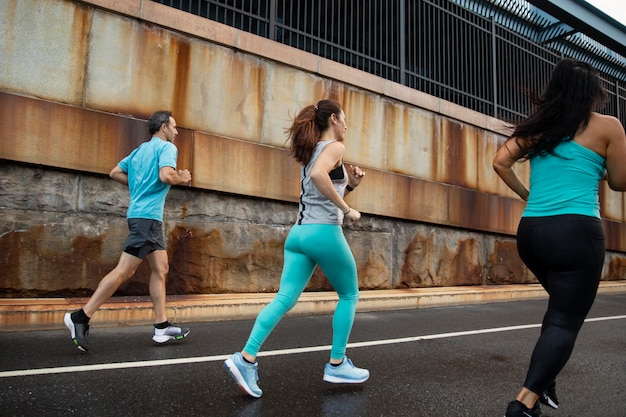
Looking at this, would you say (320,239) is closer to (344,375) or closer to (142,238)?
(344,375)

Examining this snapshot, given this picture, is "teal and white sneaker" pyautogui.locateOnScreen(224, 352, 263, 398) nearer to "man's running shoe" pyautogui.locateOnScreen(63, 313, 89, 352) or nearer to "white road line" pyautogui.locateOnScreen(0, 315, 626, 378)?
"white road line" pyautogui.locateOnScreen(0, 315, 626, 378)

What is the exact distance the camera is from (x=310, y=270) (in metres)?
2.99

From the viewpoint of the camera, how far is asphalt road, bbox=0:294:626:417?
8.39ft

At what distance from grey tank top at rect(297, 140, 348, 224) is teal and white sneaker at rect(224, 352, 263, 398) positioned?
907 mm

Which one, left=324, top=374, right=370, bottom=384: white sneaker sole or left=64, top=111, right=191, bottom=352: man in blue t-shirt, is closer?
left=324, top=374, right=370, bottom=384: white sneaker sole

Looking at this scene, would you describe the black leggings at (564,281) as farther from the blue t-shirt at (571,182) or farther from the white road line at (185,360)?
the white road line at (185,360)

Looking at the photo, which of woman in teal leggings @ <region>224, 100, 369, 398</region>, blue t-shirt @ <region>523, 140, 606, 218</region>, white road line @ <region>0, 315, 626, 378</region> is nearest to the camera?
blue t-shirt @ <region>523, 140, 606, 218</region>

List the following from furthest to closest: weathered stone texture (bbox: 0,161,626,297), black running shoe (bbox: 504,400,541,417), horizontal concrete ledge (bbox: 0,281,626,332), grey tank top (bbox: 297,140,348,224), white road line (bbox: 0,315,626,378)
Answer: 1. weathered stone texture (bbox: 0,161,626,297)
2. horizontal concrete ledge (bbox: 0,281,626,332)
3. white road line (bbox: 0,315,626,378)
4. grey tank top (bbox: 297,140,348,224)
5. black running shoe (bbox: 504,400,541,417)

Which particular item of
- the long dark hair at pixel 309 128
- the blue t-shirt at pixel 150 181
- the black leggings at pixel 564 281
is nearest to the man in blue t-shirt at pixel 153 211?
the blue t-shirt at pixel 150 181

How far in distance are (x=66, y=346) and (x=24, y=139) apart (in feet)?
7.89

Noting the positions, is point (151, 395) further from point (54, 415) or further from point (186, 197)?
point (186, 197)

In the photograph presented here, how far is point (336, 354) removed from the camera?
2.98 m

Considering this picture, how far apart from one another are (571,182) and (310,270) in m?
1.55

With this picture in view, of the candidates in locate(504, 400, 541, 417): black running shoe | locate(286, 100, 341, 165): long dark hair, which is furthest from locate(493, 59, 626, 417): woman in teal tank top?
locate(286, 100, 341, 165): long dark hair
